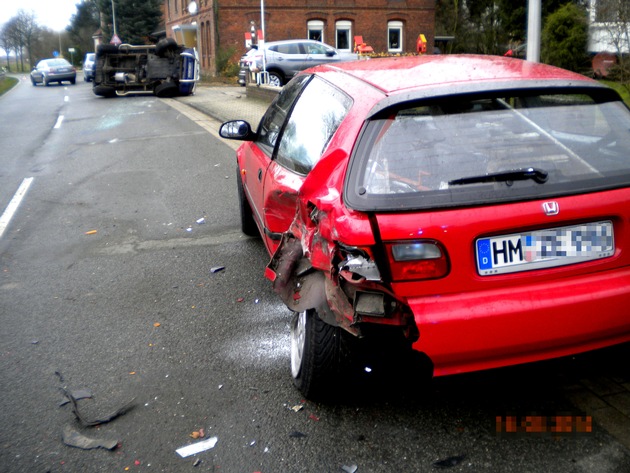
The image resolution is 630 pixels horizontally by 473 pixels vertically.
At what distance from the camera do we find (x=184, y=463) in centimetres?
322

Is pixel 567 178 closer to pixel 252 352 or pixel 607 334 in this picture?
pixel 607 334

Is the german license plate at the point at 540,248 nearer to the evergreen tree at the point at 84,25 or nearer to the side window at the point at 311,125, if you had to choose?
the side window at the point at 311,125

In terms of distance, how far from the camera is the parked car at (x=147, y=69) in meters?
28.4

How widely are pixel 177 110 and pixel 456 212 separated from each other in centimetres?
2053

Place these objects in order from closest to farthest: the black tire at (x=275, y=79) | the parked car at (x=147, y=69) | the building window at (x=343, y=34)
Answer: the parked car at (x=147, y=69) < the black tire at (x=275, y=79) < the building window at (x=343, y=34)

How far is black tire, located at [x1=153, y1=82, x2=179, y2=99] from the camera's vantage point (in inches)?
1112

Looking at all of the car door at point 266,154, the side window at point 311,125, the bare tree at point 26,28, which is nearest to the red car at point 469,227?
the side window at point 311,125

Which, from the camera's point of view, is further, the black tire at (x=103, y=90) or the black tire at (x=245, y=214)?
the black tire at (x=103, y=90)

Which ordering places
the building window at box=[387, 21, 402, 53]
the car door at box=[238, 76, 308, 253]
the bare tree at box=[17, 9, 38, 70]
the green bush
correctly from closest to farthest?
1. the car door at box=[238, 76, 308, 253]
2. the green bush
3. the building window at box=[387, 21, 402, 53]
4. the bare tree at box=[17, 9, 38, 70]

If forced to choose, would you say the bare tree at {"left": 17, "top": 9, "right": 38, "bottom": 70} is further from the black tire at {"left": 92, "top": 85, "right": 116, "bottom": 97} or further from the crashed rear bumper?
the crashed rear bumper

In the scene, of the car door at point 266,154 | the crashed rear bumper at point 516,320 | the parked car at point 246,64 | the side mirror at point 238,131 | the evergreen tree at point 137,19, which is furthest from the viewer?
the evergreen tree at point 137,19

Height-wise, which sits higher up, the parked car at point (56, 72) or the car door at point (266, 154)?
the parked car at point (56, 72)

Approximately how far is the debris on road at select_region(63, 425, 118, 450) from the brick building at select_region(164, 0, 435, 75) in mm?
40229

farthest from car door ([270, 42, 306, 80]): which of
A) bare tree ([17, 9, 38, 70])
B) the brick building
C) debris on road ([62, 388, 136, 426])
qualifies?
bare tree ([17, 9, 38, 70])
